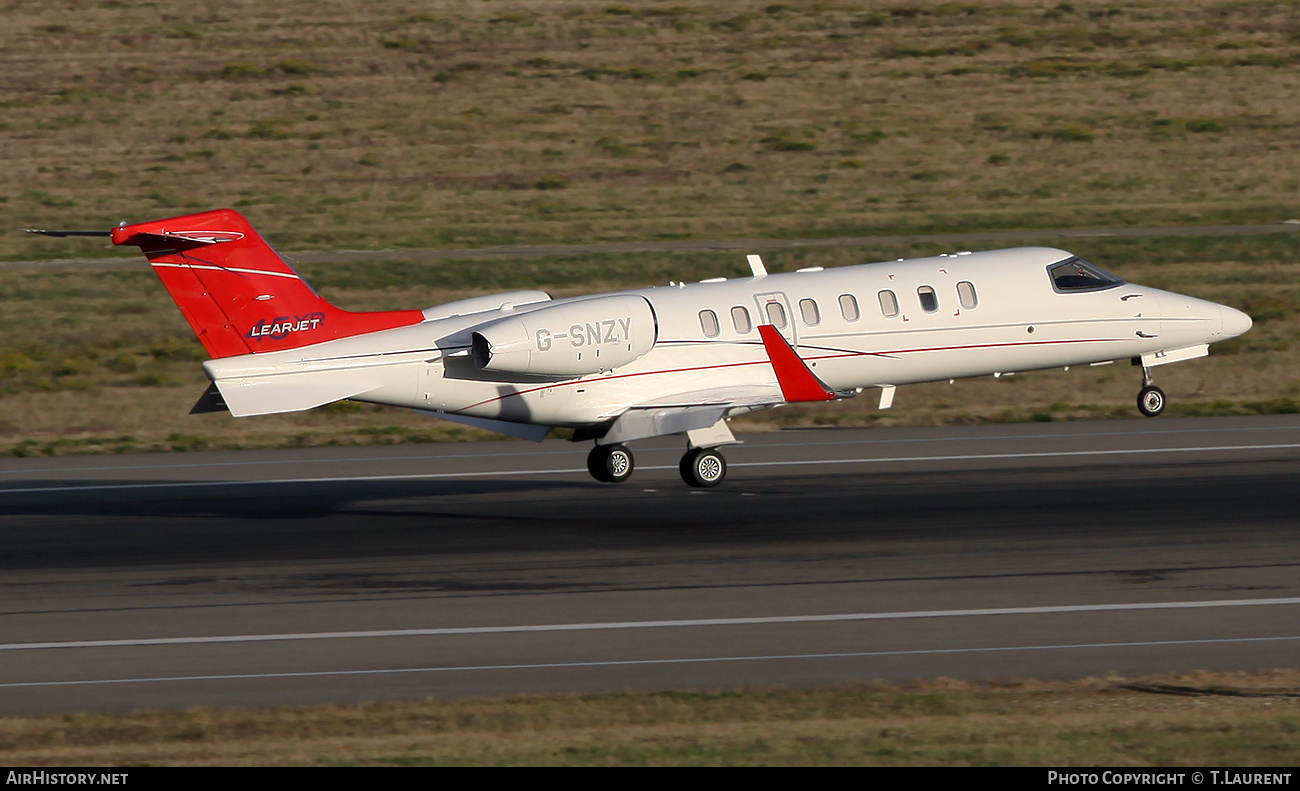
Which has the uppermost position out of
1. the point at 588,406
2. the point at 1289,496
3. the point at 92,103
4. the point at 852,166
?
the point at 92,103

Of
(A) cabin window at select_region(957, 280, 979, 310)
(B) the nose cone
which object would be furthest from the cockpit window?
(B) the nose cone

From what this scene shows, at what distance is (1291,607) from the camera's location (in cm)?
1655

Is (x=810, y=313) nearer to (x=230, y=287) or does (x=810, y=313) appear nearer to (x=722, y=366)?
(x=722, y=366)

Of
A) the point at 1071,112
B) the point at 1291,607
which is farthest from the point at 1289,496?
the point at 1071,112

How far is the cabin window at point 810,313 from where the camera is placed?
2370 cm

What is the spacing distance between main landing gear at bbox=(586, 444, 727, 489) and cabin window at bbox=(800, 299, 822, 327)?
2.22m

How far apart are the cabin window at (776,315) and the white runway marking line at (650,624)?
761 cm

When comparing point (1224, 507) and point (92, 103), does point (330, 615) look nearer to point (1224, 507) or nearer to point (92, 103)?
point (1224, 507)

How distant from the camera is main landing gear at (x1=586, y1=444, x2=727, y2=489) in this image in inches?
926

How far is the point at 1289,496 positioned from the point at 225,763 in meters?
15.3

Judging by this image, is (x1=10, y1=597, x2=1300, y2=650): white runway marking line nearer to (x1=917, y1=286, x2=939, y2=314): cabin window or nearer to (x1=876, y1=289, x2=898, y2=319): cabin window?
(x1=876, y1=289, x2=898, y2=319): cabin window

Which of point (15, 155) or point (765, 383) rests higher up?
point (15, 155)

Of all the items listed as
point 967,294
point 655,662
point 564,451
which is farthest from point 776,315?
point 655,662

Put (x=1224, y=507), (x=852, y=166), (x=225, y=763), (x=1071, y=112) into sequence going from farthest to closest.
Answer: (x=1071, y=112) → (x=852, y=166) → (x=1224, y=507) → (x=225, y=763)
